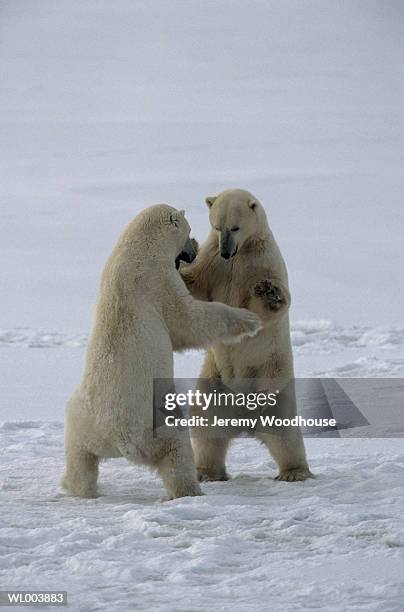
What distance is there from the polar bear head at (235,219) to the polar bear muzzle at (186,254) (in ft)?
0.58

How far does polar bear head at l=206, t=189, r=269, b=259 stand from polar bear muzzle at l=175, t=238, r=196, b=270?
0.18 meters

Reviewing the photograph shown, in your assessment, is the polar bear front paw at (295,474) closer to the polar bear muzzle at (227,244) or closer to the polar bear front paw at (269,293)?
the polar bear front paw at (269,293)

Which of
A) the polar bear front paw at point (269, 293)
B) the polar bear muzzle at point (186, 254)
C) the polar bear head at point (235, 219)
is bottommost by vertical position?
the polar bear front paw at point (269, 293)

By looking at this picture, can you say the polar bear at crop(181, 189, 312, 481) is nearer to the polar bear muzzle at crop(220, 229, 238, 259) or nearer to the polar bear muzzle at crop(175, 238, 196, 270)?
the polar bear muzzle at crop(220, 229, 238, 259)

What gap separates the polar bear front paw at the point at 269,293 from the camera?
549cm

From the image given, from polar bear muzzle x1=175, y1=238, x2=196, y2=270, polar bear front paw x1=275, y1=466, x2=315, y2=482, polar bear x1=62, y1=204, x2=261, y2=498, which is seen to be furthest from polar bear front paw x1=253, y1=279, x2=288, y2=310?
polar bear front paw x1=275, y1=466, x2=315, y2=482

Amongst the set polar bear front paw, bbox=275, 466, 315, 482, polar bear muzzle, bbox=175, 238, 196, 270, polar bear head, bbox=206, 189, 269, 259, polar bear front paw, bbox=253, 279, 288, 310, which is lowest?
polar bear front paw, bbox=275, 466, 315, 482

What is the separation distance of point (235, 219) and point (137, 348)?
1067 millimetres

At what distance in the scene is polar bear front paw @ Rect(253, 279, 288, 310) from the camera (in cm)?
549

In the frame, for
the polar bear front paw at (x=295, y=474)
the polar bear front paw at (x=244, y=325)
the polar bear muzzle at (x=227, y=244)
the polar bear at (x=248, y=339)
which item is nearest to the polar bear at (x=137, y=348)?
the polar bear front paw at (x=244, y=325)

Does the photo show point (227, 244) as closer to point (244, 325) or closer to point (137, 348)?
point (244, 325)

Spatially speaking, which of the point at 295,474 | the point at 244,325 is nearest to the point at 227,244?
the point at 244,325

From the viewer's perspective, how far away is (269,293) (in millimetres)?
5488

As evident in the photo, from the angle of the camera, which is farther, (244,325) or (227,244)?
(227,244)
